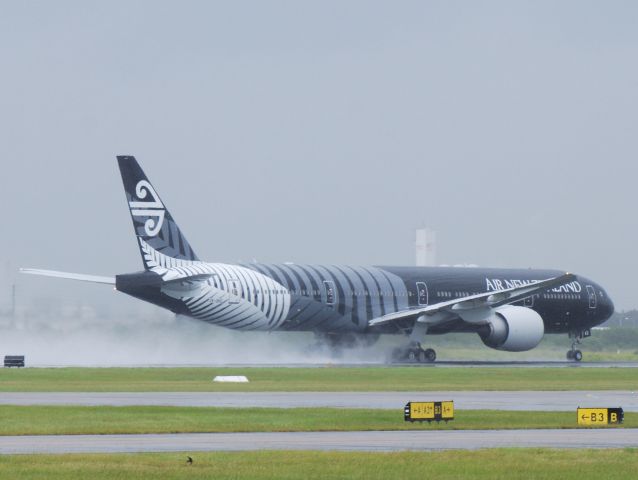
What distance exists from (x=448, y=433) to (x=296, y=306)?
44.1 m

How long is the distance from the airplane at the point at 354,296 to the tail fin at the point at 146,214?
53 millimetres

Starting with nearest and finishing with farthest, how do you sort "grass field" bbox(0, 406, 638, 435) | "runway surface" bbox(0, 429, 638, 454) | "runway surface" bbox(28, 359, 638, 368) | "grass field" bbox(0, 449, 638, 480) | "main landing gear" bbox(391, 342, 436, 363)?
"grass field" bbox(0, 449, 638, 480) → "runway surface" bbox(0, 429, 638, 454) → "grass field" bbox(0, 406, 638, 435) → "runway surface" bbox(28, 359, 638, 368) → "main landing gear" bbox(391, 342, 436, 363)

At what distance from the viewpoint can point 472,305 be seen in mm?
79438

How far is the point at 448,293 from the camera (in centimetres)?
8231

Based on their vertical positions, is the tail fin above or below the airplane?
above

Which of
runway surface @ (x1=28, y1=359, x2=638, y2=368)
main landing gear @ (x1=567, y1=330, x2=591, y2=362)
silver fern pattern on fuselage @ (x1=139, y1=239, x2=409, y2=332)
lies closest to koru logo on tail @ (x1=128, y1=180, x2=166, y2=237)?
silver fern pattern on fuselage @ (x1=139, y1=239, x2=409, y2=332)

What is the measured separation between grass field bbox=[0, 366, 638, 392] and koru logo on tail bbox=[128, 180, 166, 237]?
929 cm

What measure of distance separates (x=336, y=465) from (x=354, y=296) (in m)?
53.5

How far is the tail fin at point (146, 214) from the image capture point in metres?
73.1

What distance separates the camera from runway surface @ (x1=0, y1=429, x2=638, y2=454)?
92.3 ft

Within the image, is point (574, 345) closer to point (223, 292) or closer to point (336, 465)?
point (223, 292)

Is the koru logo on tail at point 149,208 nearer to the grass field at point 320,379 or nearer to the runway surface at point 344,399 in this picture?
the grass field at point 320,379

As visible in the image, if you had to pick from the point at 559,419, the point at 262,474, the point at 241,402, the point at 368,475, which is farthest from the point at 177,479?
the point at 241,402

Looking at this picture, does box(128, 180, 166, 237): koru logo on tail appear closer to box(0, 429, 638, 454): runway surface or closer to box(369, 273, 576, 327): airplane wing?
box(369, 273, 576, 327): airplane wing
